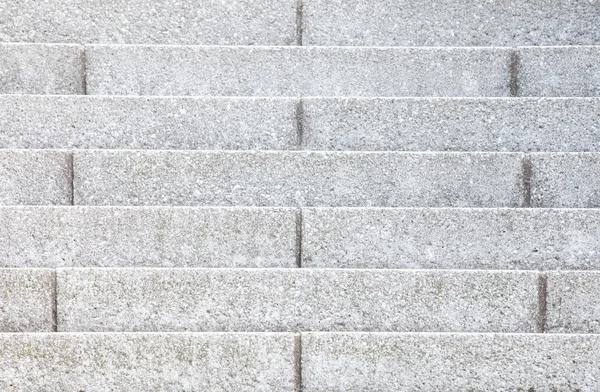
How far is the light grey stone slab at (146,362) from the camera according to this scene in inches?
160

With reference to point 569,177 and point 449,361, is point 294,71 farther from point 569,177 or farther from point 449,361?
point 449,361

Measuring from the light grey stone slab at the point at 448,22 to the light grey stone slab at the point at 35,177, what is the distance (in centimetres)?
171

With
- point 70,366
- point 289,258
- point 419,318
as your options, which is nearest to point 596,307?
point 419,318

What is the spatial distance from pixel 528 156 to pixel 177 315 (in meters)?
1.83

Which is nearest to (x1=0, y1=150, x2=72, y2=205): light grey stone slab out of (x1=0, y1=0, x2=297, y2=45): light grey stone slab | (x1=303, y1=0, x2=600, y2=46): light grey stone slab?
(x1=0, y1=0, x2=297, y2=45): light grey stone slab

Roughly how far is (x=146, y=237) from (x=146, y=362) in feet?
2.10

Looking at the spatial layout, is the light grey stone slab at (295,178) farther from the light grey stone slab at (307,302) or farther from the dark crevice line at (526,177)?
the light grey stone slab at (307,302)

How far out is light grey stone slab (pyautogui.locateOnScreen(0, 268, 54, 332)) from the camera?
13.9 ft

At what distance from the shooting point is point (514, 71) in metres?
5.27

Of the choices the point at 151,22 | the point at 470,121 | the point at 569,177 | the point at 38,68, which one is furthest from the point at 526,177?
the point at 38,68

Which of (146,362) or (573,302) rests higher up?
(573,302)

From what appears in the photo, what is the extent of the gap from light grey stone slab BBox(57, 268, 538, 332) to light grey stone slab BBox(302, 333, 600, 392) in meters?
0.19

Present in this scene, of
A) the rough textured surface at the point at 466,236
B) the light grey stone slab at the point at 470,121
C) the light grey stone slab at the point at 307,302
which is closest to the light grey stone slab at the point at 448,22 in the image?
the light grey stone slab at the point at 470,121

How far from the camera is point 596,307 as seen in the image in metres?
4.26
